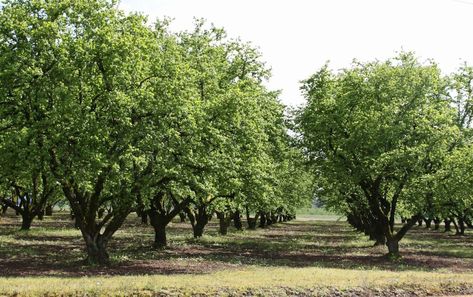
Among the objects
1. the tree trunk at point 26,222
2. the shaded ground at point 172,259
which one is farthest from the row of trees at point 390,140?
the tree trunk at point 26,222

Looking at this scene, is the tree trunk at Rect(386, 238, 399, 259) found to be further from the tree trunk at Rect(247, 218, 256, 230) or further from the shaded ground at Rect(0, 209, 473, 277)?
the tree trunk at Rect(247, 218, 256, 230)

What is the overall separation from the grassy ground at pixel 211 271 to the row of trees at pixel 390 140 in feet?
15.3

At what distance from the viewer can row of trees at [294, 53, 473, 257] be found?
33.2 meters

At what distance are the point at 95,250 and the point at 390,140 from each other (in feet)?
69.8

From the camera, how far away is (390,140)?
34156 mm

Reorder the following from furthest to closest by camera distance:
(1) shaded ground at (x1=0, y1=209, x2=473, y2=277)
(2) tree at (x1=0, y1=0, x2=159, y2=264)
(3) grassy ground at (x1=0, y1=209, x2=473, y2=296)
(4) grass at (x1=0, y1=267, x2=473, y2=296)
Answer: (1) shaded ground at (x1=0, y1=209, x2=473, y2=277) < (2) tree at (x1=0, y1=0, x2=159, y2=264) < (3) grassy ground at (x1=0, y1=209, x2=473, y2=296) < (4) grass at (x1=0, y1=267, x2=473, y2=296)

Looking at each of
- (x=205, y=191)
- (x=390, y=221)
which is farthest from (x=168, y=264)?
(x=390, y=221)

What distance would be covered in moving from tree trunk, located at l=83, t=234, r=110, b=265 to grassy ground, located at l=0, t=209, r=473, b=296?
81 centimetres

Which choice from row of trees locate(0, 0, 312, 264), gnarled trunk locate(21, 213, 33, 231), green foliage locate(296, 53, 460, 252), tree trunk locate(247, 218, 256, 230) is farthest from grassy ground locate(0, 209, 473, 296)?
tree trunk locate(247, 218, 256, 230)

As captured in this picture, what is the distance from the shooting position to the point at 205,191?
27766 mm

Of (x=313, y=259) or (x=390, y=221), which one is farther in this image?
(x=390, y=221)

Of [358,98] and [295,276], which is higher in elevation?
[358,98]

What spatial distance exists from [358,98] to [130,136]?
19.2m

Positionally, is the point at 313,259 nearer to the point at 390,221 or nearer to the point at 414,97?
the point at 390,221
